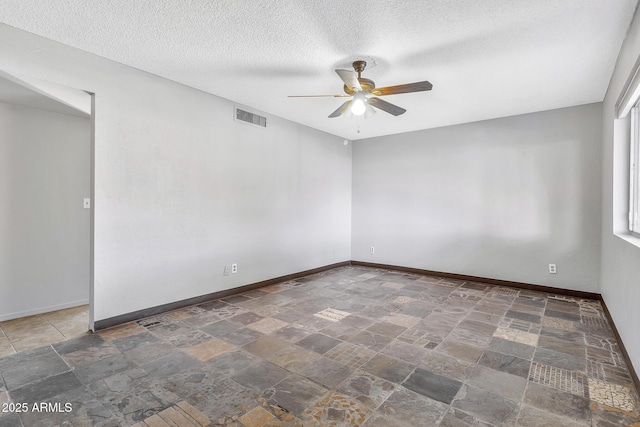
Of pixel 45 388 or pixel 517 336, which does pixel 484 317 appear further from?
pixel 45 388

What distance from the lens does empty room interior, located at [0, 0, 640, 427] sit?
6.53 ft

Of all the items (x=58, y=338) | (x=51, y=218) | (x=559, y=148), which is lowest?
(x=58, y=338)

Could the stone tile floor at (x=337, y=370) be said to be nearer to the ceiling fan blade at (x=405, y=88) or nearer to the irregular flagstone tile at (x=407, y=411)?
the irregular flagstone tile at (x=407, y=411)

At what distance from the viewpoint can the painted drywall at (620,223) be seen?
2.11m

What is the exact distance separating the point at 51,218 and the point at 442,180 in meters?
5.44

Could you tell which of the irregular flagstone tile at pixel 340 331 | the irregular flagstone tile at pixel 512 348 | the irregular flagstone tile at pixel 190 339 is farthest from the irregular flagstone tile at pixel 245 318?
the irregular flagstone tile at pixel 512 348

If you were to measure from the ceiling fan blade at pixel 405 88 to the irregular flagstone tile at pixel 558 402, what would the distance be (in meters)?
2.39

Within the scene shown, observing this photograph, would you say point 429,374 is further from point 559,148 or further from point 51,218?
point 51,218

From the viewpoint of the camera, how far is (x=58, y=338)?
2.74 meters

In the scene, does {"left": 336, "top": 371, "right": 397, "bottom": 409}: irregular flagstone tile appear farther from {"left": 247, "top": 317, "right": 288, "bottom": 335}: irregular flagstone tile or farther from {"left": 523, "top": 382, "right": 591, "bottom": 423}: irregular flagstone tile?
{"left": 247, "top": 317, "right": 288, "bottom": 335}: irregular flagstone tile

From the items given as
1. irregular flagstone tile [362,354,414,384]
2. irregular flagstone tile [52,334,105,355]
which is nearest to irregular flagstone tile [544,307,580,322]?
irregular flagstone tile [362,354,414,384]

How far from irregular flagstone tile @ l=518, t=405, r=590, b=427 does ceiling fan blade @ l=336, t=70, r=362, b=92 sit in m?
2.64

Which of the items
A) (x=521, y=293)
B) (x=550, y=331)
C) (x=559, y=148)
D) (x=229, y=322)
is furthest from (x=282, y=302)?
(x=559, y=148)

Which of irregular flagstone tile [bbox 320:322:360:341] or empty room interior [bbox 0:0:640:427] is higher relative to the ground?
empty room interior [bbox 0:0:640:427]
